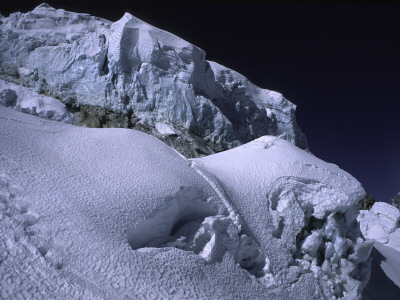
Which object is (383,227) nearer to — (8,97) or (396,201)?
(396,201)

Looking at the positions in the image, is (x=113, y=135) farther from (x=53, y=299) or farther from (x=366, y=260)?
(x=366, y=260)

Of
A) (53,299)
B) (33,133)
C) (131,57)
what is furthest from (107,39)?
(53,299)

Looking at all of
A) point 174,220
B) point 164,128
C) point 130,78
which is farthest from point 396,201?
point 174,220

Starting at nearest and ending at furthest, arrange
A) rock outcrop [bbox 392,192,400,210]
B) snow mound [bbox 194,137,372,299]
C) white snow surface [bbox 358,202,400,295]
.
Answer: snow mound [bbox 194,137,372,299], white snow surface [bbox 358,202,400,295], rock outcrop [bbox 392,192,400,210]

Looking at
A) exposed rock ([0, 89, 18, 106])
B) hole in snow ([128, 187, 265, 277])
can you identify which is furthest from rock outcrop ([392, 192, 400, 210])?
exposed rock ([0, 89, 18, 106])

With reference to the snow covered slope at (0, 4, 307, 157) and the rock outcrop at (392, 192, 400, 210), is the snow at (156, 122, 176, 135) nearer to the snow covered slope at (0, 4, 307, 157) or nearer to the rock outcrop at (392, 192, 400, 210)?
the snow covered slope at (0, 4, 307, 157)

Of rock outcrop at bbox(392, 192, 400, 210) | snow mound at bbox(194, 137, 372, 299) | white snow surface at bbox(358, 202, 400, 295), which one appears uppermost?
snow mound at bbox(194, 137, 372, 299)
